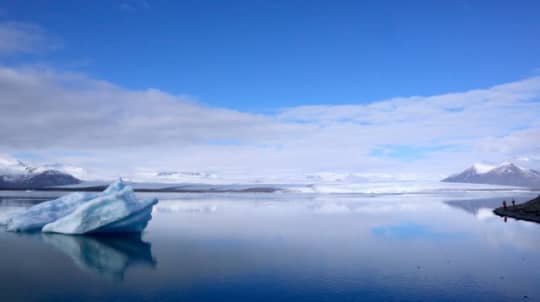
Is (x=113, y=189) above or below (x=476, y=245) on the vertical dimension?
above

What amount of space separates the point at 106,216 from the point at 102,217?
0.42ft

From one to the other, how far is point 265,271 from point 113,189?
8.00 metres

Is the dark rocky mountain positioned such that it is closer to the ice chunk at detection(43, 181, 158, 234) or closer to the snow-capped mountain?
the snow-capped mountain

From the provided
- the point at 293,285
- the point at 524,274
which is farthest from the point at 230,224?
the point at 524,274

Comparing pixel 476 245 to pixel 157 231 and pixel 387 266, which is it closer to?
pixel 387 266

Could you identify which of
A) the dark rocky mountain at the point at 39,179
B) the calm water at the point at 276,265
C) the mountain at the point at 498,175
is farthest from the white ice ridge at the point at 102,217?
the mountain at the point at 498,175

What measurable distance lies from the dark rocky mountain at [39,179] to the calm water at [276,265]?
107 meters

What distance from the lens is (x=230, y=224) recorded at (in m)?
15.5

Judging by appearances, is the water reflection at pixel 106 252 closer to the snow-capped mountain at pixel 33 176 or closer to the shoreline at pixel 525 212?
the shoreline at pixel 525 212

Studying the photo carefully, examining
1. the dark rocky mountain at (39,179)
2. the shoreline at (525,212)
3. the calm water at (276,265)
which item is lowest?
the calm water at (276,265)

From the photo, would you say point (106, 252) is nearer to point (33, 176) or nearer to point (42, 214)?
point (42, 214)

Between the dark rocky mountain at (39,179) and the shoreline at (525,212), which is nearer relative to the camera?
the shoreline at (525,212)

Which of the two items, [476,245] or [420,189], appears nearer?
[476,245]

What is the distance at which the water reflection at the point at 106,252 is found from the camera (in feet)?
27.3
